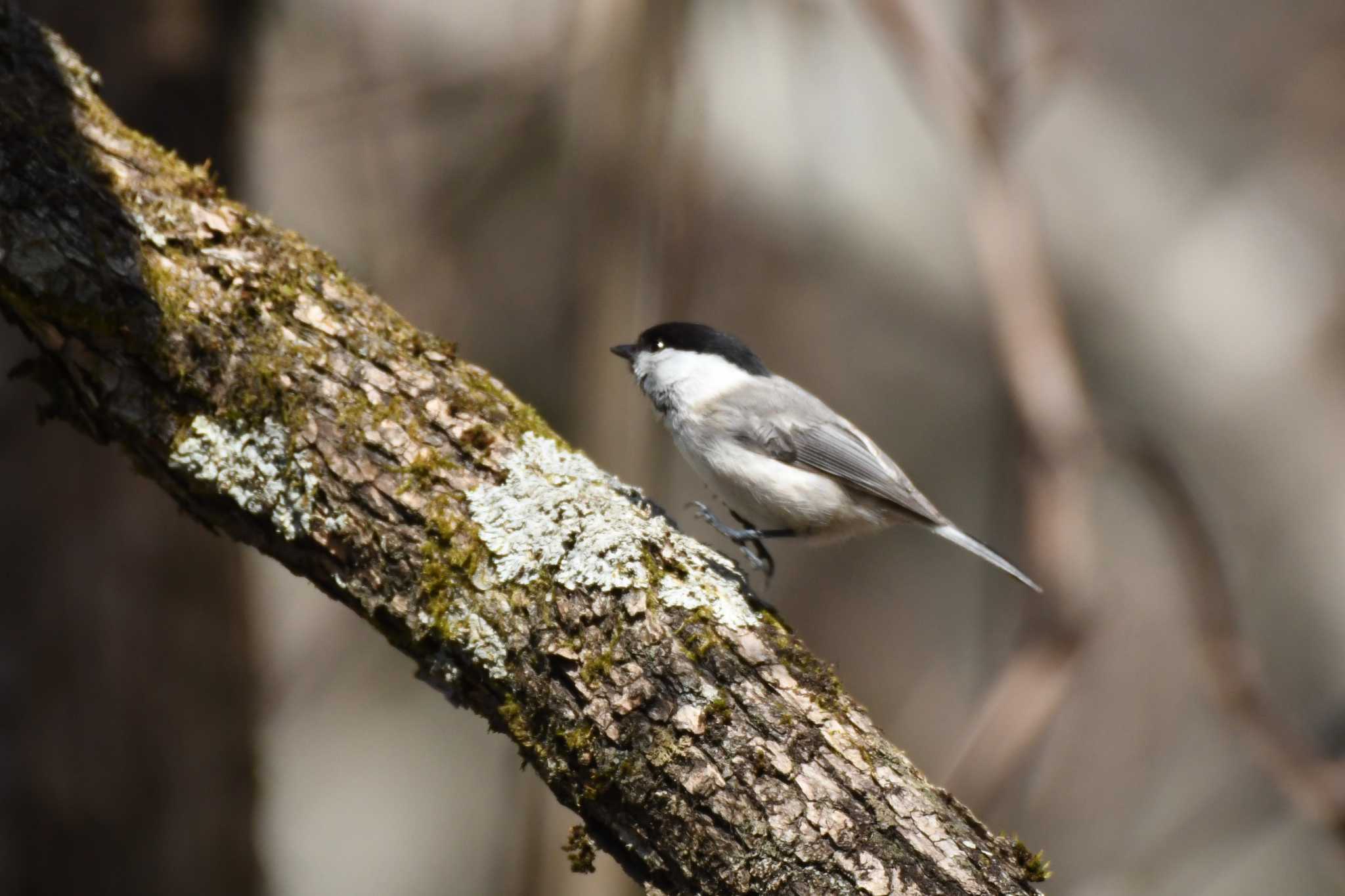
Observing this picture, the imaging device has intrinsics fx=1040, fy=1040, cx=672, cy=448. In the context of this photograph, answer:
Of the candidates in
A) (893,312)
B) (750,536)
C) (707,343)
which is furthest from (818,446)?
(893,312)

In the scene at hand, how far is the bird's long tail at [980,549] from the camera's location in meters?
2.26

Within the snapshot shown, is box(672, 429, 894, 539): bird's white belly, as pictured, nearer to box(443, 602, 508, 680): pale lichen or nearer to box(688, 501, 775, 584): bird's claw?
box(688, 501, 775, 584): bird's claw

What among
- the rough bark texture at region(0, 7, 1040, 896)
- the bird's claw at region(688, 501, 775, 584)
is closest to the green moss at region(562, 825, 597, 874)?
the rough bark texture at region(0, 7, 1040, 896)

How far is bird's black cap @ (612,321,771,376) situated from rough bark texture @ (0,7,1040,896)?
823mm

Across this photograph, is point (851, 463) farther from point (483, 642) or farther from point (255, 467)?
point (255, 467)

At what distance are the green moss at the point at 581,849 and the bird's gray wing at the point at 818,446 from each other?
1026mm

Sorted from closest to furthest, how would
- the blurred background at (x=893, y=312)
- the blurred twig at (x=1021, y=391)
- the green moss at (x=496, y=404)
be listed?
the green moss at (x=496, y=404) < the blurred twig at (x=1021, y=391) < the blurred background at (x=893, y=312)

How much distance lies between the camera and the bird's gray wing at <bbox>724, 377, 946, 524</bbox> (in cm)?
230

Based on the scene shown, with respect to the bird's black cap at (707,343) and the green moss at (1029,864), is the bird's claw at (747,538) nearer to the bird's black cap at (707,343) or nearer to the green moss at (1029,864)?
the bird's black cap at (707,343)

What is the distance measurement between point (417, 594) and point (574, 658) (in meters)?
0.26

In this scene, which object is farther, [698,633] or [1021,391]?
[1021,391]

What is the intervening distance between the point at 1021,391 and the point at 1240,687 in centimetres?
101

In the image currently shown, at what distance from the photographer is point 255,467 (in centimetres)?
161

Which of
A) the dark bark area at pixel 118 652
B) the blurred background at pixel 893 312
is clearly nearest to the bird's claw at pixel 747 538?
the blurred background at pixel 893 312
